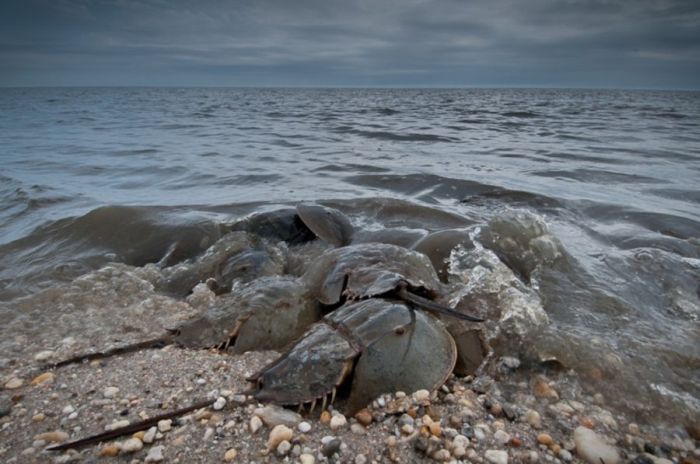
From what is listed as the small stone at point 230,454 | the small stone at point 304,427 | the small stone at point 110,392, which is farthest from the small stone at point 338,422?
the small stone at point 110,392

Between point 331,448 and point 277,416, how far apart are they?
0.31m

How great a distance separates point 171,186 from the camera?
24.7 ft

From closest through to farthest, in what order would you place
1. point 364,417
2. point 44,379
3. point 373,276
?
point 364,417 < point 44,379 < point 373,276

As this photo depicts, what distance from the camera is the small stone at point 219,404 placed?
2.08 meters

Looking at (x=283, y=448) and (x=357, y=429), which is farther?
(x=357, y=429)

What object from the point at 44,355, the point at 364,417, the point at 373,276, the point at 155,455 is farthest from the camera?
the point at 373,276

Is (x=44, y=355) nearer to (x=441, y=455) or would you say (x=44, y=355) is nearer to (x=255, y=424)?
(x=255, y=424)

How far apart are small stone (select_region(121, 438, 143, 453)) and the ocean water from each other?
1487 mm

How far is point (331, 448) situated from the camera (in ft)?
6.06

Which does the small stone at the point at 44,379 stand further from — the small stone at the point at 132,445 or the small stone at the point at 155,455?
the small stone at the point at 155,455

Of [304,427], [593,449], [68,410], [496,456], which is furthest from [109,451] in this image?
[593,449]

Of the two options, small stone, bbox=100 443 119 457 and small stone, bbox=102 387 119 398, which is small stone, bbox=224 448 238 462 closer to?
small stone, bbox=100 443 119 457

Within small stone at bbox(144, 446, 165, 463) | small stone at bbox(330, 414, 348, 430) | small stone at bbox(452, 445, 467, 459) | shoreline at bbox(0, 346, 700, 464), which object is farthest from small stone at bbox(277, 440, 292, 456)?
small stone at bbox(452, 445, 467, 459)

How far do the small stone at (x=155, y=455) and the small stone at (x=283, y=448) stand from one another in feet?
1.65
